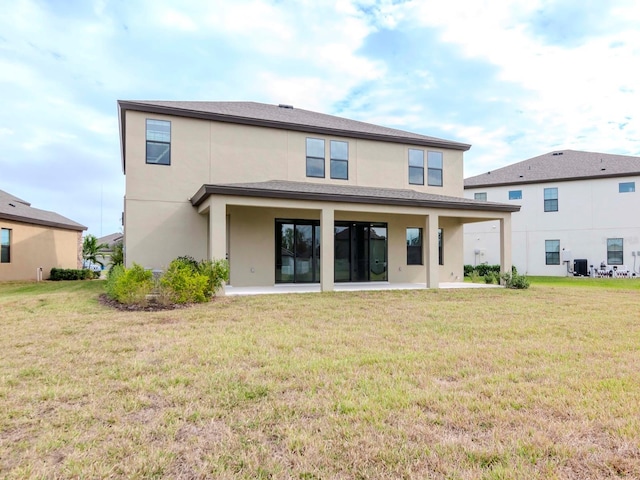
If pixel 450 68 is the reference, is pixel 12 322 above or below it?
below

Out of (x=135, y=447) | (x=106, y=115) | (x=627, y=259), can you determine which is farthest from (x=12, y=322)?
(x=627, y=259)

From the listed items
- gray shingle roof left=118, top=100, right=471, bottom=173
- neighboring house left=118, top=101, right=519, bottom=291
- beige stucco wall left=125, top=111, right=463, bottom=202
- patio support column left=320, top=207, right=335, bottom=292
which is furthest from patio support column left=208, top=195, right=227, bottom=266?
gray shingle roof left=118, top=100, right=471, bottom=173

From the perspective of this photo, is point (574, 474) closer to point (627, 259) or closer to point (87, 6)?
point (87, 6)

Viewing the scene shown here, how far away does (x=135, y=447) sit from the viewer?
2604 millimetres

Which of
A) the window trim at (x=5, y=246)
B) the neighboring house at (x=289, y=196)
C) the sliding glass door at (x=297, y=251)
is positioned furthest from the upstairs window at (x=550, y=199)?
the window trim at (x=5, y=246)

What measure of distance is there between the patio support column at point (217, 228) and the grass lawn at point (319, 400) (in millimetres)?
3490

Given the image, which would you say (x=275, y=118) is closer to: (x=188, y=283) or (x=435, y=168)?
(x=435, y=168)

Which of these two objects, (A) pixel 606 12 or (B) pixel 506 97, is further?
(B) pixel 506 97

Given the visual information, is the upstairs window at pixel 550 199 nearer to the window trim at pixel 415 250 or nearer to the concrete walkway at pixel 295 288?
the concrete walkway at pixel 295 288

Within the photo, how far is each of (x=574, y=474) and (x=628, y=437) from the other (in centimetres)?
80

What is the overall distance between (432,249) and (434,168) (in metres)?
4.62

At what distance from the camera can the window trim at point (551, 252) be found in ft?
73.4

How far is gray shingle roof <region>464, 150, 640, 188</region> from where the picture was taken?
2145 cm

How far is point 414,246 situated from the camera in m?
15.5
